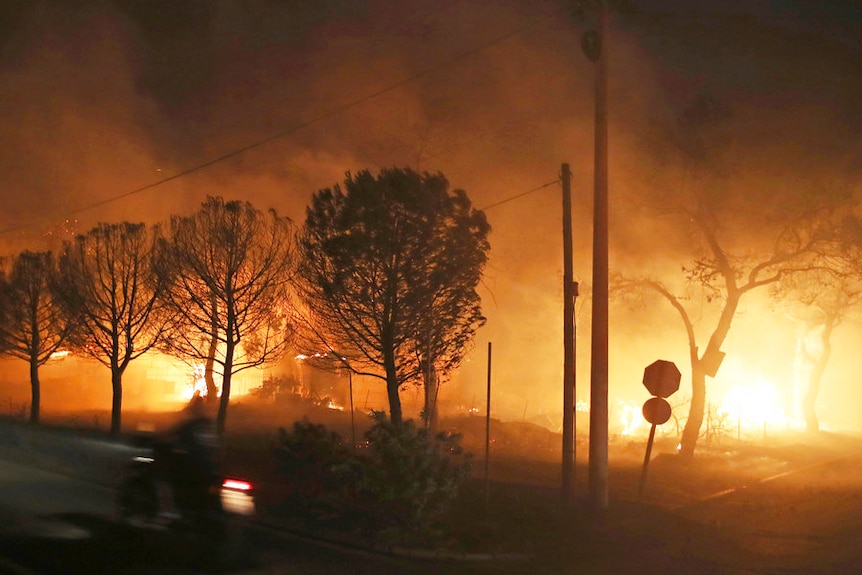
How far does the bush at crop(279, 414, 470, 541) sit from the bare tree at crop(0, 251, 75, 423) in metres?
18.8

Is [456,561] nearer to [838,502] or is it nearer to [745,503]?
[745,503]

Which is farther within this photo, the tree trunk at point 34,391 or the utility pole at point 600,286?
the tree trunk at point 34,391

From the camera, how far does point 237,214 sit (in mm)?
20031

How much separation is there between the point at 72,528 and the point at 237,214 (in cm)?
1188

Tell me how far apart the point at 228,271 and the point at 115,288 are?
522 centimetres

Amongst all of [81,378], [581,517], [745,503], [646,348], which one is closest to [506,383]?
[646,348]

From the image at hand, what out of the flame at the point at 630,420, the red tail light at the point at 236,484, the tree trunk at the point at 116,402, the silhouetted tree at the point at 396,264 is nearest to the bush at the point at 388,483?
the red tail light at the point at 236,484

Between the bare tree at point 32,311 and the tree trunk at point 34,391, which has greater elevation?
the bare tree at point 32,311

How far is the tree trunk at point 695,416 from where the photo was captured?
21.6 m

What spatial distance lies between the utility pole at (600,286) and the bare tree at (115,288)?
14035 mm

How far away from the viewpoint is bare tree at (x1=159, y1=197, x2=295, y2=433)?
2003 cm

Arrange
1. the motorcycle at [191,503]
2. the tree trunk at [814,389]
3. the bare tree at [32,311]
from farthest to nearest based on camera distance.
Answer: the tree trunk at [814,389]
the bare tree at [32,311]
the motorcycle at [191,503]

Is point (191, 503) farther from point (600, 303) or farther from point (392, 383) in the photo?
point (392, 383)

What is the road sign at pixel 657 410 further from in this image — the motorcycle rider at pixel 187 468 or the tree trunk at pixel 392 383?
the motorcycle rider at pixel 187 468
